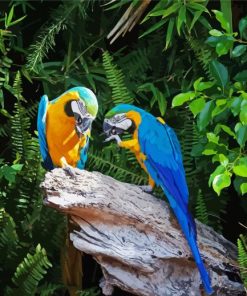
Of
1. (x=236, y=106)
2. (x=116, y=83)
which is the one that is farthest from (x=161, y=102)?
(x=236, y=106)

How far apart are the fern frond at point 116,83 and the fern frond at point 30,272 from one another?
636mm

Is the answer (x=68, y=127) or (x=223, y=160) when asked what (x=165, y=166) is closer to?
(x=223, y=160)

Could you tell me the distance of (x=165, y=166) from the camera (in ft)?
6.95

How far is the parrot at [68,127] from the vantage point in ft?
6.99

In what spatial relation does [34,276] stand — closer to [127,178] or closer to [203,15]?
[127,178]

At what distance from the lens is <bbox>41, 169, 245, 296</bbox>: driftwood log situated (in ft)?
6.70

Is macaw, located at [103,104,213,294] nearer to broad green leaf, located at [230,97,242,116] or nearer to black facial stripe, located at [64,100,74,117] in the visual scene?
black facial stripe, located at [64,100,74,117]

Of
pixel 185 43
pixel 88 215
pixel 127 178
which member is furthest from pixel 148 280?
pixel 185 43

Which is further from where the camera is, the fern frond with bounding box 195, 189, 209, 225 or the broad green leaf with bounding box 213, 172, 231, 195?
the fern frond with bounding box 195, 189, 209, 225

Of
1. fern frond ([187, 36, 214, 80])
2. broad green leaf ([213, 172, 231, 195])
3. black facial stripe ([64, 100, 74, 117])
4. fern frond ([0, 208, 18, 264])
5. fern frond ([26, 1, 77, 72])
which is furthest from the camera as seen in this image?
fern frond ([26, 1, 77, 72])

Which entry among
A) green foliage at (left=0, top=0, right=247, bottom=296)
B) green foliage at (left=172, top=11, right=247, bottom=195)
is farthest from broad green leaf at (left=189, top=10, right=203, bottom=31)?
green foliage at (left=172, top=11, right=247, bottom=195)

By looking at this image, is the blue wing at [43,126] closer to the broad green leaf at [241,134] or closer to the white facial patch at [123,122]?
the white facial patch at [123,122]

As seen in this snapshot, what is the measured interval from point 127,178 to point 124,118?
412 mm

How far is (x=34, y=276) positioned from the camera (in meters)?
2.22
